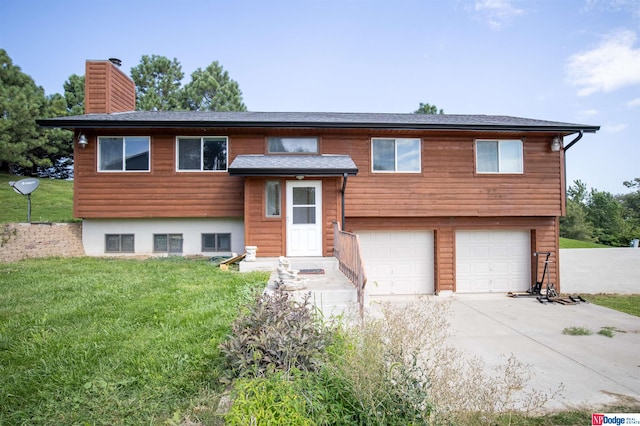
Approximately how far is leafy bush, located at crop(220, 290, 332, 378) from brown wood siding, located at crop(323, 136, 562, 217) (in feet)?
22.9

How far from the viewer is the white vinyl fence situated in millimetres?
10867

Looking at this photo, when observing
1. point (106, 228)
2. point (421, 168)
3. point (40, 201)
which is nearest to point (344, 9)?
point (421, 168)

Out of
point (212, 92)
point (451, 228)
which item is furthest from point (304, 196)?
point (212, 92)

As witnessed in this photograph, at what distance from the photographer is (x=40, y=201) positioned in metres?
14.6

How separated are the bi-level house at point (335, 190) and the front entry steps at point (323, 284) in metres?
0.66

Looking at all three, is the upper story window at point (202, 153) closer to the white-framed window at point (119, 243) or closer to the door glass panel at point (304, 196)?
the door glass panel at point (304, 196)

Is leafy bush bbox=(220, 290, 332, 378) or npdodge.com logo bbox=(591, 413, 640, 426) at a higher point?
leafy bush bbox=(220, 290, 332, 378)

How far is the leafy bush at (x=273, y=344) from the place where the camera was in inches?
104

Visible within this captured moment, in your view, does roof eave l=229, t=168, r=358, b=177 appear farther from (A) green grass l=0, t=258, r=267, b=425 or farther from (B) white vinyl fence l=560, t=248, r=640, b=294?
(B) white vinyl fence l=560, t=248, r=640, b=294

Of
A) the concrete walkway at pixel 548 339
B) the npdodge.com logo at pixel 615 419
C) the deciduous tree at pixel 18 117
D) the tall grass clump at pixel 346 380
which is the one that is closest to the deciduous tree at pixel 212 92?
the deciduous tree at pixel 18 117

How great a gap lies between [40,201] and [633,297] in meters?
23.8

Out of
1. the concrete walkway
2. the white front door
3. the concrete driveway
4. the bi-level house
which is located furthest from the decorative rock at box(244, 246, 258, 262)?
the concrete driveway

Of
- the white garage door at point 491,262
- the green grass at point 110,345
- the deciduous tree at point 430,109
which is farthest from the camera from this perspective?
the deciduous tree at point 430,109

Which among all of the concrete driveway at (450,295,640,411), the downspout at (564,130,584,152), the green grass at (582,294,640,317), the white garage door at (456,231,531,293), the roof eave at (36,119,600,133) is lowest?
the green grass at (582,294,640,317)
